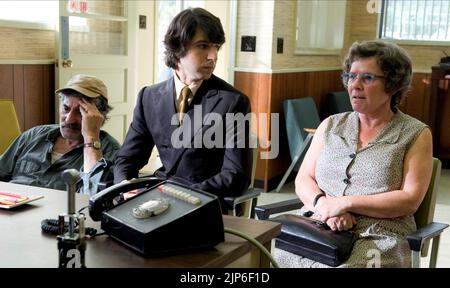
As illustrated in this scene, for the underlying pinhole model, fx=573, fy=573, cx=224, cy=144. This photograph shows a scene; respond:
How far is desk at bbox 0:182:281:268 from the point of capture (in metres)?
1.06

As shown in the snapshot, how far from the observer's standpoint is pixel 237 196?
2137 millimetres

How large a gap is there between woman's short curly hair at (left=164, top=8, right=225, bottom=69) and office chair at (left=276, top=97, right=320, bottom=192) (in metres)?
2.43

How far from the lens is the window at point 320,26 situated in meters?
5.04

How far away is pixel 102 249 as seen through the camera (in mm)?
1121

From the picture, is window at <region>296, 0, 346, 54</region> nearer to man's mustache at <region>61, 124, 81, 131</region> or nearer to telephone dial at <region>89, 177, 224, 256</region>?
man's mustache at <region>61, 124, 81, 131</region>

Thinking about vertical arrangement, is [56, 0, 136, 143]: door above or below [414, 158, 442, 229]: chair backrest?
above

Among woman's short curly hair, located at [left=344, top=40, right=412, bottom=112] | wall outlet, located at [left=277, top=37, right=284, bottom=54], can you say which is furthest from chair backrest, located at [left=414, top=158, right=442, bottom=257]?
wall outlet, located at [left=277, top=37, right=284, bottom=54]

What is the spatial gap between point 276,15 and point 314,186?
2.64 metres

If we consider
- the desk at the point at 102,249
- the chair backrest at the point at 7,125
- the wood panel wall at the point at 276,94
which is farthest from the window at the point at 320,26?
the desk at the point at 102,249

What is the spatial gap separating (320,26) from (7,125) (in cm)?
346

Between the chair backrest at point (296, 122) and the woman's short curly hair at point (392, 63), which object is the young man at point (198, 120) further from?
the chair backrest at point (296, 122)

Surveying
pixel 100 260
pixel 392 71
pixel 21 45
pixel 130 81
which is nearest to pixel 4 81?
pixel 21 45

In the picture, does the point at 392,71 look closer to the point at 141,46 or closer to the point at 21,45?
the point at 21,45

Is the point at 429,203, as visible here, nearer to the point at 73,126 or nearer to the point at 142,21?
the point at 73,126
